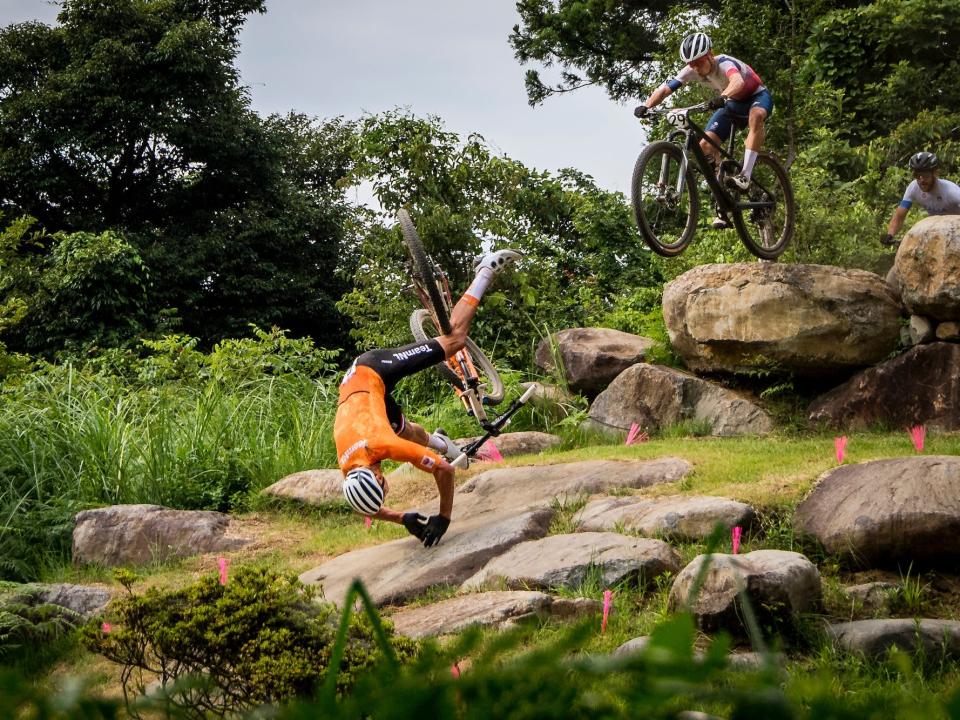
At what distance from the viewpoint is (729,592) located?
5.59 m

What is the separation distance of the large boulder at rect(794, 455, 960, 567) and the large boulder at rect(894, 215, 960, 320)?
159 inches

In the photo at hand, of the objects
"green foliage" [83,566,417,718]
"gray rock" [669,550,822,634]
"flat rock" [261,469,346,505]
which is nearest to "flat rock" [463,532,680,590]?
"gray rock" [669,550,822,634]

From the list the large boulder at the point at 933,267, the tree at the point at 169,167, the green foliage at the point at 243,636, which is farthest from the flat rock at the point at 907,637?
the tree at the point at 169,167

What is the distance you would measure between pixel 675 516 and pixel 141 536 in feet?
16.4

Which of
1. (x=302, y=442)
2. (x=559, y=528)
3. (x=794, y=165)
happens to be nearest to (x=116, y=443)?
(x=302, y=442)

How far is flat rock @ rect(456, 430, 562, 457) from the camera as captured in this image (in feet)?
37.9

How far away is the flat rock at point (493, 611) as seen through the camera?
5734mm

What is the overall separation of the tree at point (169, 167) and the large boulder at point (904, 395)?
1543 cm

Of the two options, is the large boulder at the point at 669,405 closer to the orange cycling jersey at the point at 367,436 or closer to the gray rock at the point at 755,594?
the orange cycling jersey at the point at 367,436

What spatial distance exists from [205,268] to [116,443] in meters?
13.7

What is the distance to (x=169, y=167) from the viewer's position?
83.9 ft

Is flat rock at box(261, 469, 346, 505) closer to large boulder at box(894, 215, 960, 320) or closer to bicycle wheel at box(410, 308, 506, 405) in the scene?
bicycle wheel at box(410, 308, 506, 405)

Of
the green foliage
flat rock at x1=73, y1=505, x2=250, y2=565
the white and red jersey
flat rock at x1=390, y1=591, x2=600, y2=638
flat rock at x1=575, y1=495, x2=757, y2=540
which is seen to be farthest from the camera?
the white and red jersey

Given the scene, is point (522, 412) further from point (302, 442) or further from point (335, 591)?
point (335, 591)
